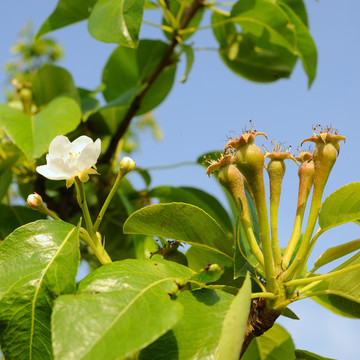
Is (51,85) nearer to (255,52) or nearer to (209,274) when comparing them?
(255,52)

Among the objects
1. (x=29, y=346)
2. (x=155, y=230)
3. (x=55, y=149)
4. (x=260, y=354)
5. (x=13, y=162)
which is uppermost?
(x=55, y=149)

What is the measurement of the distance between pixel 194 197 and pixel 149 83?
0.57 meters

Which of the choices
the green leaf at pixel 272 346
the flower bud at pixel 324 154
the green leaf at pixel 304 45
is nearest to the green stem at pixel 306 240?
the flower bud at pixel 324 154

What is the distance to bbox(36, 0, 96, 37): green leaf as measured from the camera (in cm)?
203

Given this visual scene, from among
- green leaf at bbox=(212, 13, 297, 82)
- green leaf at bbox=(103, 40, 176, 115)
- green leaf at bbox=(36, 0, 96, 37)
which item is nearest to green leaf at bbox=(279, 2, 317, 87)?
green leaf at bbox=(212, 13, 297, 82)

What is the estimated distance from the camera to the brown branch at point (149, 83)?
213 cm

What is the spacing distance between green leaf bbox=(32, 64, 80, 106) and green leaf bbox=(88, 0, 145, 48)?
0.54 metres

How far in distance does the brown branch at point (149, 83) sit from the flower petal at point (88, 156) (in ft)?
3.70

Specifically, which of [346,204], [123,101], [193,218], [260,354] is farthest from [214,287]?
[123,101]

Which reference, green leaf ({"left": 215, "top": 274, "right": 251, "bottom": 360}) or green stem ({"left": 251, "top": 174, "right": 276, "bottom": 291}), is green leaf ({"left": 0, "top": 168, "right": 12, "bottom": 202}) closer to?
green stem ({"left": 251, "top": 174, "right": 276, "bottom": 291})

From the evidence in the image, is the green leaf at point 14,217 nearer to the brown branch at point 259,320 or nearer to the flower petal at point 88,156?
the flower petal at point 88,156

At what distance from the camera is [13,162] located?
6.52ft

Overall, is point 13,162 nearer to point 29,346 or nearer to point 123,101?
point 123,101

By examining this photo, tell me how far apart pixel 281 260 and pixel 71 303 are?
1.52 ft
